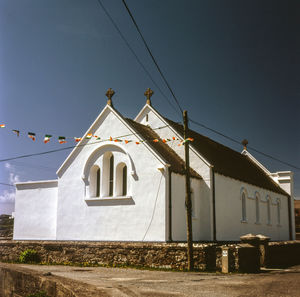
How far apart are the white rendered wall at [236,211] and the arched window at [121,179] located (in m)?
5.59

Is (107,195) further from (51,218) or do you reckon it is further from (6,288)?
(6,288)

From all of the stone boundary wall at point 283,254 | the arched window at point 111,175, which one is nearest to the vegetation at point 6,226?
the arched window at point 111,175

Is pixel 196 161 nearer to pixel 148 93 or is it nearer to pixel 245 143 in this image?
pixel 148 93

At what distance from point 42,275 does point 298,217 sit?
181 ft

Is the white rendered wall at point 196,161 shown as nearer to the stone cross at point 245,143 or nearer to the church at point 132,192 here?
the church at point 132,192

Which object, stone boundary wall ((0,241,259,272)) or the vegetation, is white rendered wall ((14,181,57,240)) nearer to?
stone boundary wall ((0,241,259,272))

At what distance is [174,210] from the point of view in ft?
70.8

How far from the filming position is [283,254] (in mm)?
22594

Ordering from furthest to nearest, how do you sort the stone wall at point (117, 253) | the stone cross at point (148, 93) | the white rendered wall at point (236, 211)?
the stone cross at point (148, 93) → the white rendered wall at point (236, 211) → the stone wall at point (117, 253)

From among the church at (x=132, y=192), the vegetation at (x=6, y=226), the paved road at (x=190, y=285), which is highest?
the church at (x=132, y=192)

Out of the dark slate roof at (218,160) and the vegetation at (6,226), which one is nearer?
the dark slate roof at (218,160)

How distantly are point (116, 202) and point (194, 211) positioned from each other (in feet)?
15.0

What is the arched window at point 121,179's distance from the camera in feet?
76.2

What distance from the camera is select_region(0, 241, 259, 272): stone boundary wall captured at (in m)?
Result: 17.7
